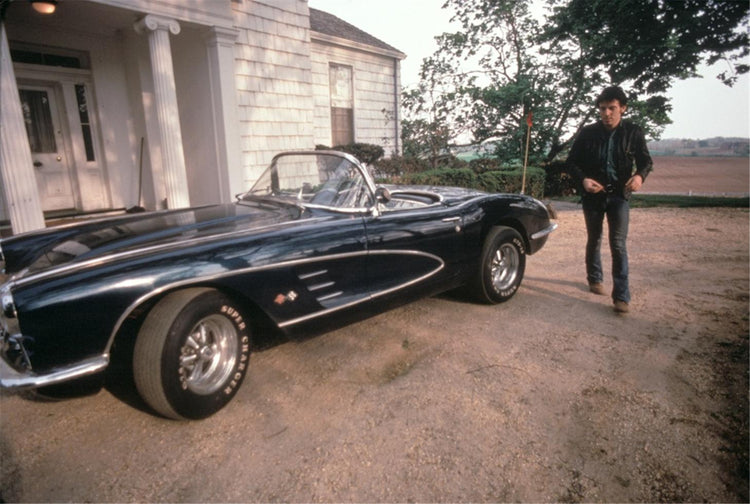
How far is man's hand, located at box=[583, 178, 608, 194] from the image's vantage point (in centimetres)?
377

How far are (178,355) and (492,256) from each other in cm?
266

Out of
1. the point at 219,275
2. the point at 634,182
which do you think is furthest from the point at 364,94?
the point at 219,275

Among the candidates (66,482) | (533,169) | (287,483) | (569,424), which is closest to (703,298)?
(569,424)

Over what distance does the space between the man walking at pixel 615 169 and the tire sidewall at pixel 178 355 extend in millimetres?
3219

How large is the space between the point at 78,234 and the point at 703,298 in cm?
524

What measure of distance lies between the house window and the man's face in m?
8.19

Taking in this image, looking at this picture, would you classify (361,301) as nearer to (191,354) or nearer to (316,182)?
(316,182)

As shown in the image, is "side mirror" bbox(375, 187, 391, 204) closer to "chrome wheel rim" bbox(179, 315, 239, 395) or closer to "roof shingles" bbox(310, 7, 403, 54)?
"chrome wheel rim" bbox(179, 315, 239, 395)

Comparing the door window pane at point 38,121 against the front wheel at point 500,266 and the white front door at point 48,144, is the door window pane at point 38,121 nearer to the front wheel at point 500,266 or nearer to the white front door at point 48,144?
the white front door at point 48,144

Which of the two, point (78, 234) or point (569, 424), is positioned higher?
point (78, 234)

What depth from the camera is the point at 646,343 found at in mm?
3057

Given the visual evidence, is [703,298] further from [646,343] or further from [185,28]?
[185,28]

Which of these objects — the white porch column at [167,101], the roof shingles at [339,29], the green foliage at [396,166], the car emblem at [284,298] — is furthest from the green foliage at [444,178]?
the car emblem at [284,298]

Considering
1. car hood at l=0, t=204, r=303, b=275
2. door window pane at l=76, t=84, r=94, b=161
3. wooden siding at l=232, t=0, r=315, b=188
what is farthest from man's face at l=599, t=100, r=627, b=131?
door window pane at l=76, t=84, r=94, b=161
